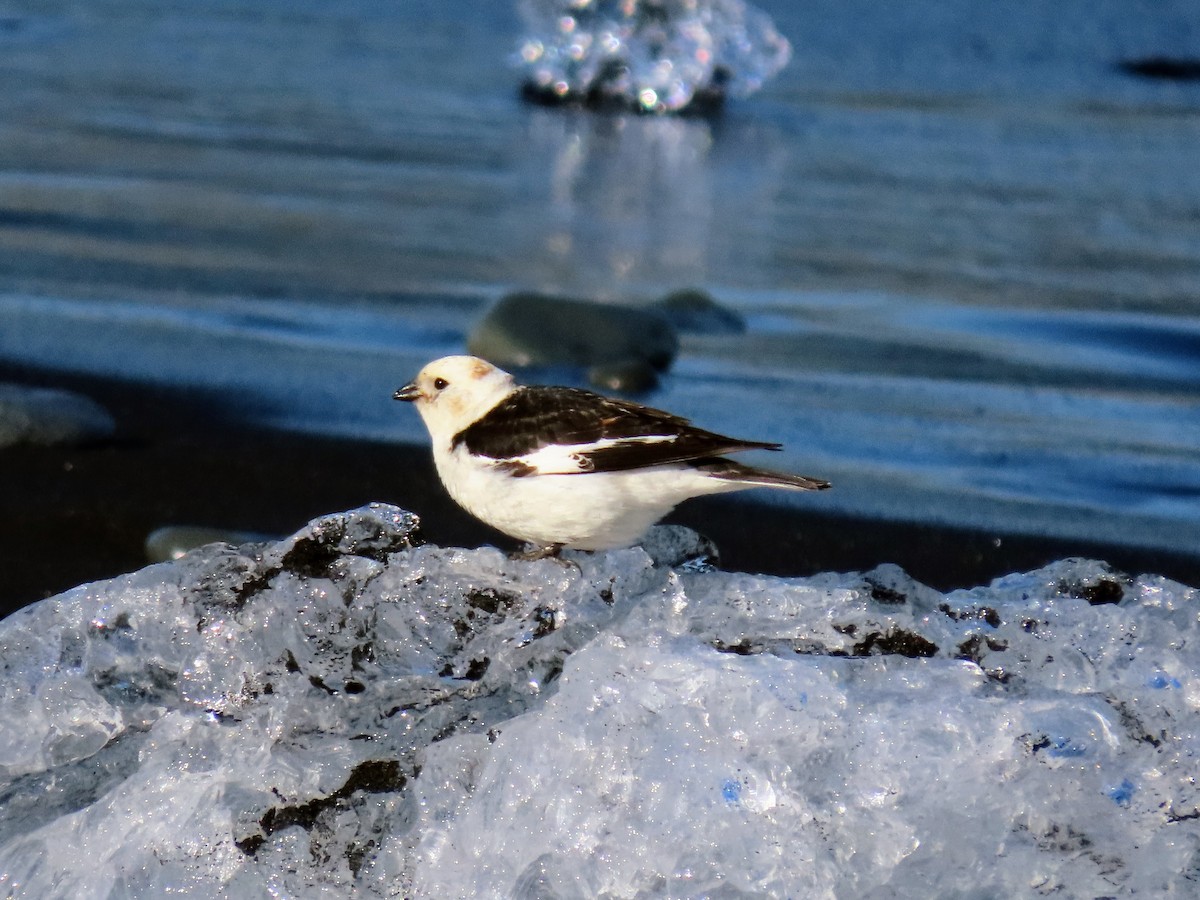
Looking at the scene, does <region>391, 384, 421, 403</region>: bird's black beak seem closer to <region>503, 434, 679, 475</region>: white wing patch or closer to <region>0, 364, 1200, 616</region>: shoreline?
<region>503, 434, 679, 475</region>: white wing patch

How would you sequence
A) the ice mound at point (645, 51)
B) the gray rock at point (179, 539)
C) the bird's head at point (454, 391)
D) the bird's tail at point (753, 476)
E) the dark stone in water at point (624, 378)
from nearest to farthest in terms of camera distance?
the bird's tail at point (753, 476), the bird's head at point (454, 391), the gray rock at point (179, 539), the dark stone in water at point (624, 378), the ice mound at point (645, 51)

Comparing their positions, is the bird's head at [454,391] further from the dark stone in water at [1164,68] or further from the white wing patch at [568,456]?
→ the dark stone in water at [1164,68]

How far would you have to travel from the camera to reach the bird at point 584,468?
3473 mm

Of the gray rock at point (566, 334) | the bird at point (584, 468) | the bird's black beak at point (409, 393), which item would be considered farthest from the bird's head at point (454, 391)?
the gray rock at point (566, 334)

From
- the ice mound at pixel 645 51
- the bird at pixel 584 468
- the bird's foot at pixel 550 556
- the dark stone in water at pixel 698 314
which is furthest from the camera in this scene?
the ice mound at pixel 645 51

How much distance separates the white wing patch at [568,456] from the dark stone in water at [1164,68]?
35.3ft

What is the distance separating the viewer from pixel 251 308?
6.77 meters

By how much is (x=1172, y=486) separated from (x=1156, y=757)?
2.18m

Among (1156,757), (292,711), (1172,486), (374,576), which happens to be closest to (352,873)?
(292,711)

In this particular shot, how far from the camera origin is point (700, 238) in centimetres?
813

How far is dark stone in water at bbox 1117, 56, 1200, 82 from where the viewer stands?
13.0m

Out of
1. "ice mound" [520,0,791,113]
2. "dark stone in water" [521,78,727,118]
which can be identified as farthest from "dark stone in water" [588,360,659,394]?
"ice mound" [520,0,791,113]

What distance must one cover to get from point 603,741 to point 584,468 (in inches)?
Result: 24.7

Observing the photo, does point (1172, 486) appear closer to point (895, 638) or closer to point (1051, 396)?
point (1051, 396)
